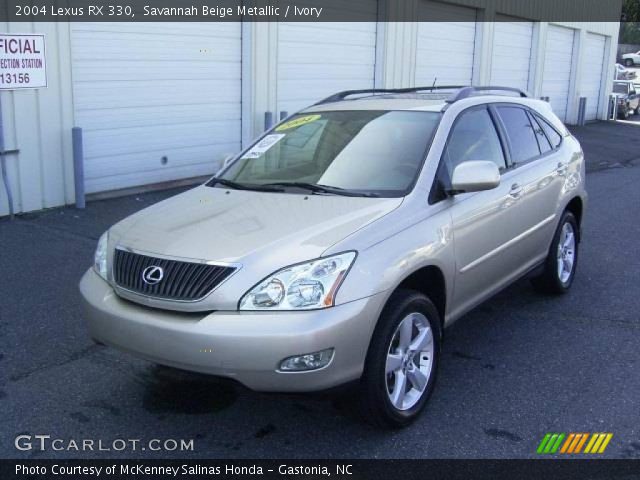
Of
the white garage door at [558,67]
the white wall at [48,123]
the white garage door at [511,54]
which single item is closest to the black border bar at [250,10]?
the white wall at [48,123]

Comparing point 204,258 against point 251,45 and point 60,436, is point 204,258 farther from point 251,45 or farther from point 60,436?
point 251,45

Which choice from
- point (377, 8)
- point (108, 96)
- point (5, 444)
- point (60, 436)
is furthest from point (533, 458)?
point (377, 8)

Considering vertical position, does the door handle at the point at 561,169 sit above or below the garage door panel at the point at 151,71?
below

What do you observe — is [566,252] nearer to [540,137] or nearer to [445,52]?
[540,137]

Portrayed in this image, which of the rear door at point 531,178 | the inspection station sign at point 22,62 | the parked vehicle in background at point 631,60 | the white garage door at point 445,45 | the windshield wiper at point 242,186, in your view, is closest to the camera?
the windshield wiper at point 242,186

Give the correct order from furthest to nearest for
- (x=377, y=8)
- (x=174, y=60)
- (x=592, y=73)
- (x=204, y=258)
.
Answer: (x=592, y=73) → (x=377, y=8) → (x=174, y=60) → (x=204, y=258)

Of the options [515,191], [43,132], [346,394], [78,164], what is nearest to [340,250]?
[346,394]

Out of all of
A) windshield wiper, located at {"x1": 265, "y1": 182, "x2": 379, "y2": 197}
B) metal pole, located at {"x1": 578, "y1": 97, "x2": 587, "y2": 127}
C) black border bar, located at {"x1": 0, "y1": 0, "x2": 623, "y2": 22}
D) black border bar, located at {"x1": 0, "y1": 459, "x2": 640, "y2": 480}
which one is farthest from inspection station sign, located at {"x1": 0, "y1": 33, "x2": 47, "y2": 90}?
metal pole, located at {"x1": 578, "y1": 97, "x2": 587, "y2": 127}

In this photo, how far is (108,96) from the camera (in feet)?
30.9

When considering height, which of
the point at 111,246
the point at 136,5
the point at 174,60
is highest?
the point at 136,5

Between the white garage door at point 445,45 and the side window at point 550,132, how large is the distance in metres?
9.69

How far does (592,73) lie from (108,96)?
789 inches

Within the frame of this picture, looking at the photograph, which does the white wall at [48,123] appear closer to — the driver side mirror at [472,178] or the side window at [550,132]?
the side window at [550,132]

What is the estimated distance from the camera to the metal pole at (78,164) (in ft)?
28.2
